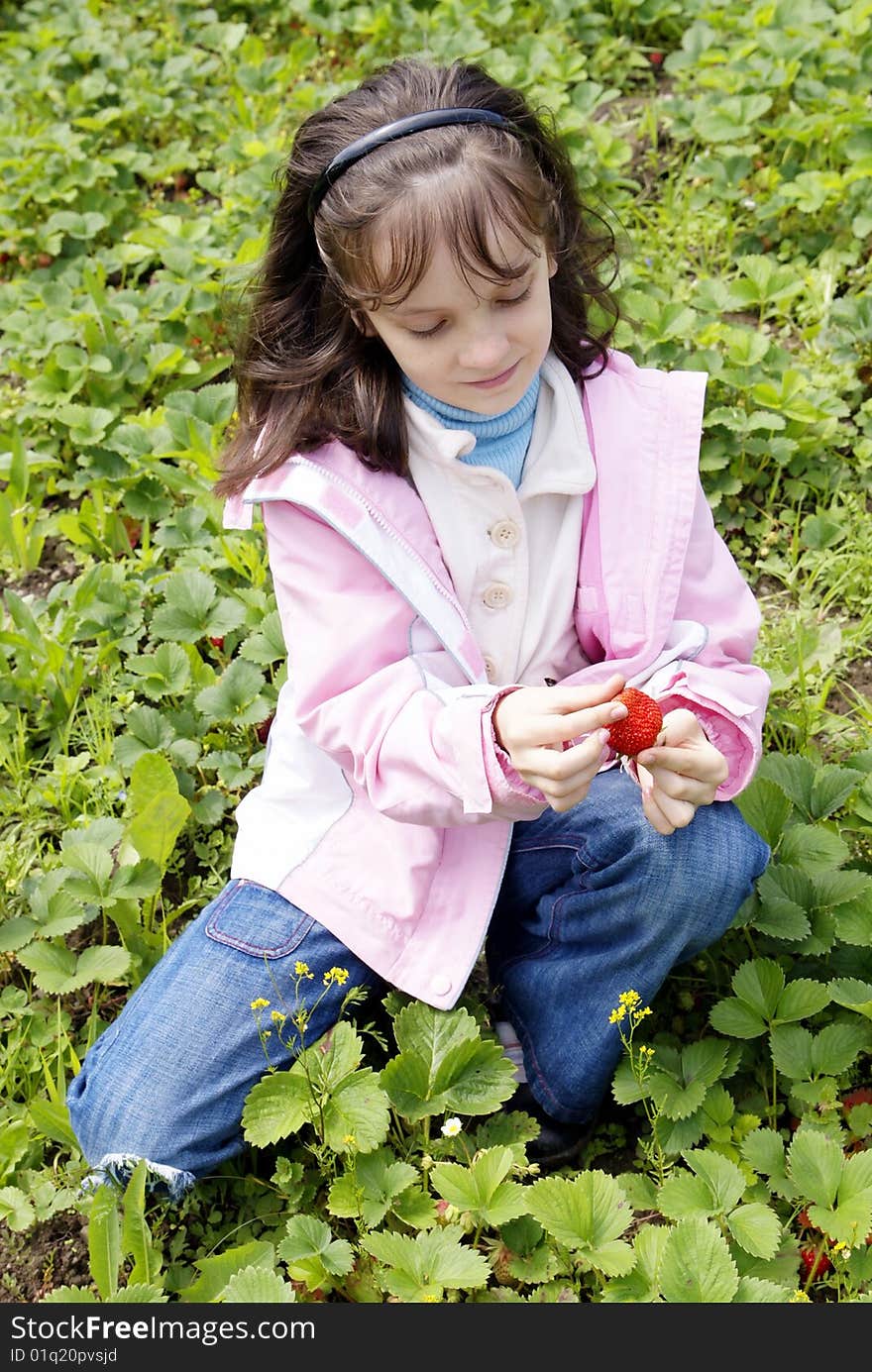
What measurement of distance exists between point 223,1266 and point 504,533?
1.02m

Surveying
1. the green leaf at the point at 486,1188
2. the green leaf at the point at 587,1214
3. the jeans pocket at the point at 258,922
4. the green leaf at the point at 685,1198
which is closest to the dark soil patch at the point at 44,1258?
the jeans pocket at the point at 258,922

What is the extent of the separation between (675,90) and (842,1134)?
2903mm

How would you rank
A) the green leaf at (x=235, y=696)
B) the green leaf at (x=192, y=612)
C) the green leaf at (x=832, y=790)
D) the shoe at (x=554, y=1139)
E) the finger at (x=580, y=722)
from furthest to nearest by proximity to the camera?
1. the green leaf at (x=192, y=612)
2. the green leaf at (x=235, y=696)
3. the green leaf at (x=832, y=790)
4. the shoe at (x=554, y=1139)
5. the finger at (x=580, y=722)

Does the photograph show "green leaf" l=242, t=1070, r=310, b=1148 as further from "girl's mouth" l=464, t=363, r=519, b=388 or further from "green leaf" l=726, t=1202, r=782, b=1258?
"girl's mouth" l=464, t=363, r=519, b=388

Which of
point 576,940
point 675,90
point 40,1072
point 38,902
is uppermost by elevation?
point 675,90

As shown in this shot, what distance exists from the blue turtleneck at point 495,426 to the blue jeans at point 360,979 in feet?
1.52

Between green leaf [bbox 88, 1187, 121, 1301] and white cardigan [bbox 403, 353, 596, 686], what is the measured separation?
34.2 inches

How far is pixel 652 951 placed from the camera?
1.87m

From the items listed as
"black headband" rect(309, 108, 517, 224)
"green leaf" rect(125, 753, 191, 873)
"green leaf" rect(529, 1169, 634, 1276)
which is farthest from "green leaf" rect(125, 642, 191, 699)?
"green leaf" rect(529, 1169, 634, 1276)

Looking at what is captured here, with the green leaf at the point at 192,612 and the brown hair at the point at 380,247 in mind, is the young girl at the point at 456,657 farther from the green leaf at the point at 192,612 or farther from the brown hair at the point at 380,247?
the green leaf at the point at 192,612

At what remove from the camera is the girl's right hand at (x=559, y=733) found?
5.16 ft

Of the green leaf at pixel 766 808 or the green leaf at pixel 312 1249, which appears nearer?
the green leaf at pixel 312 1249
